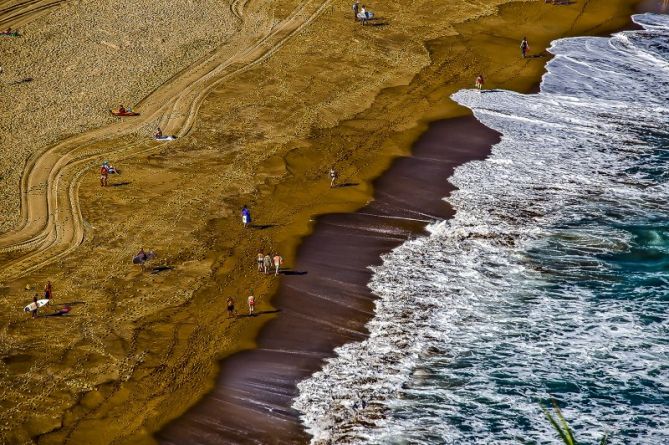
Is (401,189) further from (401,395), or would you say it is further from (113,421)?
(113,421)

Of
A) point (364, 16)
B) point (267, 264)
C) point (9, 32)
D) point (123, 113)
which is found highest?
point (364, 16)

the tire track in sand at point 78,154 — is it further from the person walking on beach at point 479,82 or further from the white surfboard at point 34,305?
the person walking on beach at point 479,82

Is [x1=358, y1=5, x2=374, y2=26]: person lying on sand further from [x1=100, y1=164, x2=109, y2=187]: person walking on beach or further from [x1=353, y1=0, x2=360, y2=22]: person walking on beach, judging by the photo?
[x1=100, y1=164, x2=109, y2=187]: person walking on beach

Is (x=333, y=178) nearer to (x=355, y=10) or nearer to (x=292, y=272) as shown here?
(x=292, y=272)

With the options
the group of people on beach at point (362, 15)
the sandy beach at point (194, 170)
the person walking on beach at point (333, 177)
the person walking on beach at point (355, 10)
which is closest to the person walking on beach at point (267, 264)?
the sandy beach at point (194, 170)

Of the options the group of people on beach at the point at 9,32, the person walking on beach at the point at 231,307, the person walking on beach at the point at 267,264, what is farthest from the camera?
the group of people on beach at the point at 9,32

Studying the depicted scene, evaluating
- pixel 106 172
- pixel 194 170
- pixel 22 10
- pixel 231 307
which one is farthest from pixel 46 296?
pixel 22 10
